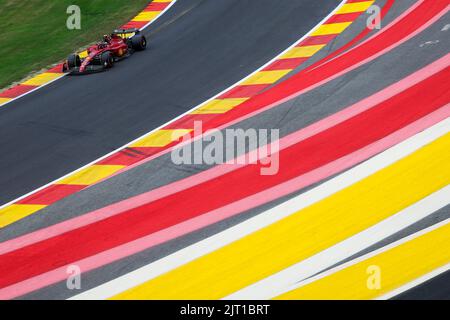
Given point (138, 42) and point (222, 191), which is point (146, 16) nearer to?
point (138, 42)

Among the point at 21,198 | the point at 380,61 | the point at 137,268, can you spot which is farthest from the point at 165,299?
the point at 380,61

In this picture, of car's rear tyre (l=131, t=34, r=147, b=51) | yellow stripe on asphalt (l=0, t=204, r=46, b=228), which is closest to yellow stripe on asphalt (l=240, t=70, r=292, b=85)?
car's rear tyre (l=131, t=34, r=147, b=51)

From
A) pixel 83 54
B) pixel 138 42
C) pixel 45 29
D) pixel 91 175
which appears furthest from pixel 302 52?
pixel 45 29

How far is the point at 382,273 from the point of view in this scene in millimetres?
8742

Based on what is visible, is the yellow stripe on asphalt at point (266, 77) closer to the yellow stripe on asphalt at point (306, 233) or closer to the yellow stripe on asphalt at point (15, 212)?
→ the yellow stripe on asphalt at point (306, 233)

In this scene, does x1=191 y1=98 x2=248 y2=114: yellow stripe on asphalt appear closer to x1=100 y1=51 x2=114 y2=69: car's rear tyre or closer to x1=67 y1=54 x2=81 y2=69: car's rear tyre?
x1=100 y1=51 x2=114 y2=69: car's rear tyre

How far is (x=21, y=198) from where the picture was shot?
12836 millimetres

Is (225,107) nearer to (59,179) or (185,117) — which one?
(185,117)

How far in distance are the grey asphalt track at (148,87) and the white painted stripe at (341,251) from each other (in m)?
6.07

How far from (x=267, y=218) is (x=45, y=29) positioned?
15434mm

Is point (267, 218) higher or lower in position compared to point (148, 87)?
lower

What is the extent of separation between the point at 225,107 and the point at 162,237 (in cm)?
565

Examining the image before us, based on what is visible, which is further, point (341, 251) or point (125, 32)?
point (125, 32)

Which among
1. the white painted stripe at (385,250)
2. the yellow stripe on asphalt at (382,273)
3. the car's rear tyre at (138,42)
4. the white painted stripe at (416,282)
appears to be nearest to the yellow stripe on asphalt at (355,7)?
the car's rear tyre at (138,42)
